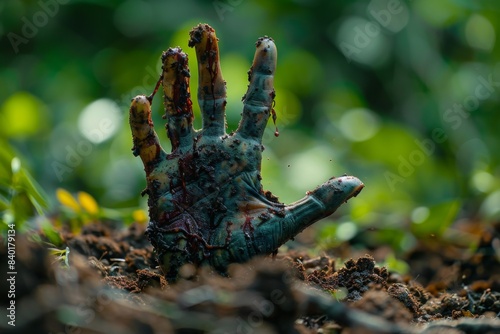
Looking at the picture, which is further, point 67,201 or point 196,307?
point 67,201

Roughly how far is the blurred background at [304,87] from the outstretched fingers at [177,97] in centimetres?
211

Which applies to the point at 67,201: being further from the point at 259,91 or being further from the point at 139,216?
the point at 259,91

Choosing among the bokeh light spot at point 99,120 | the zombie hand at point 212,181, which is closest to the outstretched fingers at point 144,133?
the zombie hand at point 212,181

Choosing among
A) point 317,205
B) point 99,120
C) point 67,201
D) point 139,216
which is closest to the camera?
point 317,205

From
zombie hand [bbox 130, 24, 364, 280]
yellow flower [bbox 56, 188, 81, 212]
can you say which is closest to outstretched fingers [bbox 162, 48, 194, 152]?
zombie hand [bbox 130, 24, 364, 280]

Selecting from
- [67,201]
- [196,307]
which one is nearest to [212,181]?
[196,307]

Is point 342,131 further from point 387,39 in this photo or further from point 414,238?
point 414,238

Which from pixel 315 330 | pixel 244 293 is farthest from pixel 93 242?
pixel 244 293

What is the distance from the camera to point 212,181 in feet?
5.60

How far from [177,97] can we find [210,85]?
0.26 feet

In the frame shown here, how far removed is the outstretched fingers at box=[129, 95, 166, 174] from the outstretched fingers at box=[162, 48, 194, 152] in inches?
2.2

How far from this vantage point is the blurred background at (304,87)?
4512 mm

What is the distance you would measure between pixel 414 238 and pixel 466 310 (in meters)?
1.16

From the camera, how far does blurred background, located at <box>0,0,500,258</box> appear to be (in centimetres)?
451
